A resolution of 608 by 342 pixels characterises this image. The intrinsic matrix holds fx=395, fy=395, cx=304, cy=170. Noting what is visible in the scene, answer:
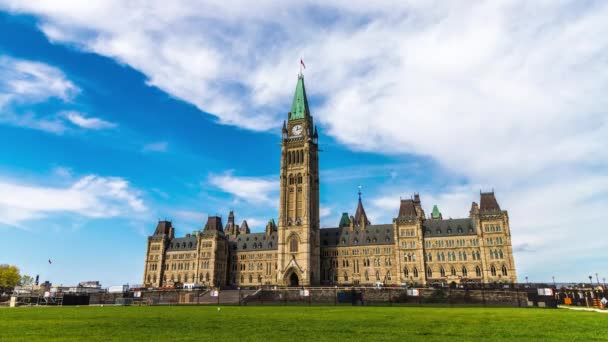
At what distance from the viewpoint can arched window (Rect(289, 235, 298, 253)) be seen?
102419 mm

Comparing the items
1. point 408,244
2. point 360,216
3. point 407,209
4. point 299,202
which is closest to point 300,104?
point 299,202

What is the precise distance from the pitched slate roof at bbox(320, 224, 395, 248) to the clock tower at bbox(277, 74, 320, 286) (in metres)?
6.56

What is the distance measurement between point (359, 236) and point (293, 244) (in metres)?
19.0

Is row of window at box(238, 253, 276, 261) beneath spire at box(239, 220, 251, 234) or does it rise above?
beneath

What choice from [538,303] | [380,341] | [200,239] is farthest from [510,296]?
[200,239]

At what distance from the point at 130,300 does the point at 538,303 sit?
5293 centimetres

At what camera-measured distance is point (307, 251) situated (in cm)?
10000

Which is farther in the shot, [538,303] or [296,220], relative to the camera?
[296,220]

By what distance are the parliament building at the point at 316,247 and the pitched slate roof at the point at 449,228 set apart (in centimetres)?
23

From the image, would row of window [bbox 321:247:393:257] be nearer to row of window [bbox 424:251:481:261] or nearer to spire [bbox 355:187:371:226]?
row of window [bbox 424:251:481:261]

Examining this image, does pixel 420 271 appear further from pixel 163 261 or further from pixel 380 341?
pixel 380 341

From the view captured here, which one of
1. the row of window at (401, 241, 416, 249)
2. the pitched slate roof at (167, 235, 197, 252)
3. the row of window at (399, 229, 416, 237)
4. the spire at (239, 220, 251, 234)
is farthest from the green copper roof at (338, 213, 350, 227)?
the pitched slate roof at (167, 235, 197, 252)

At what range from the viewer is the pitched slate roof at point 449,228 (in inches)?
3686

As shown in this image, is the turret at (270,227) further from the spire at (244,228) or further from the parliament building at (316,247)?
the spire at (244,228)
